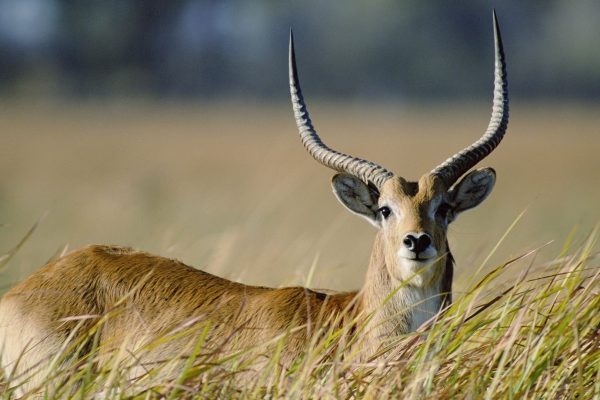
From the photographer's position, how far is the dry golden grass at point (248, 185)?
15.4 m

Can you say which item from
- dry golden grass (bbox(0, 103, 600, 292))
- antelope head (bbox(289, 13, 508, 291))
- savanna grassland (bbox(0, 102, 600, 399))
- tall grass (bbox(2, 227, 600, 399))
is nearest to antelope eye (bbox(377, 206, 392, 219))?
antelope head (bbox(289, 13, 508, 291))

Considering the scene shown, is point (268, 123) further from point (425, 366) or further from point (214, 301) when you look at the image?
point (425, 366)

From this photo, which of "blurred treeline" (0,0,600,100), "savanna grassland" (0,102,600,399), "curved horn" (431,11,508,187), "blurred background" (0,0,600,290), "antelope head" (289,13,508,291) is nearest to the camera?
"savanna grassland" (0,102,600,399)

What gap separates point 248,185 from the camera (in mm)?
26328

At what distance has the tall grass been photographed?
6209 millimetres

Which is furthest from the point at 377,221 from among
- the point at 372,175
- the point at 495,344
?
the point at 495,344

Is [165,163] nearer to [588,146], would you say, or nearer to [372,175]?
[588,146]

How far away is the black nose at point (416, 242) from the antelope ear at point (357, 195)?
0.66 m

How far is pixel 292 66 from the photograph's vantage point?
819 cm

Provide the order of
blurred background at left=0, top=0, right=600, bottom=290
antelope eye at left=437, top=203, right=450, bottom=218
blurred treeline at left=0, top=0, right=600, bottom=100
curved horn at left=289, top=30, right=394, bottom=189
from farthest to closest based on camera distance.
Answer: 1. blurred treeline at left=0, top=0, right=600, bottom=100
2. blurred background at left=0, top=0, right=600, bottom=290
3. curved horn at left=289, top=30, right=394, bottom=189
4. antelope eye at left=437, top=203, right=450, bottom=218

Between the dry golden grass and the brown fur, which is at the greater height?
the dry golden grass

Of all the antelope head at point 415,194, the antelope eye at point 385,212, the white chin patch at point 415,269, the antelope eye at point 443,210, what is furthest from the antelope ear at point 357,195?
Answer: the white chin patch at point 415,269

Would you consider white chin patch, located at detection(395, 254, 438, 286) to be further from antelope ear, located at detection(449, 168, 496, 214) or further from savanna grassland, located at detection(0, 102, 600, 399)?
antelope ear, located at detection(449, 168, 496, 214)

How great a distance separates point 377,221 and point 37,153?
2330cm
